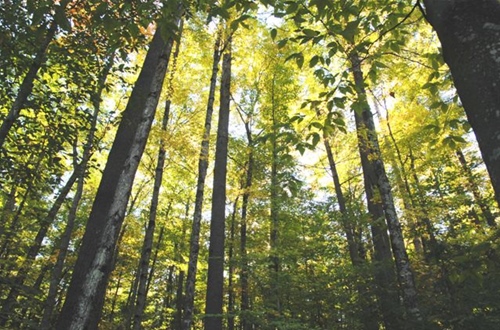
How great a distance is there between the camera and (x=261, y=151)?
49.9ft

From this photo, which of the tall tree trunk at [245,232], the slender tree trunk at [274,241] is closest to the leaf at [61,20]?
the slender tree trunk at [274,241]

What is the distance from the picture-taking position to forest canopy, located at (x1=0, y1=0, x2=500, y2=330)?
260 centimetres

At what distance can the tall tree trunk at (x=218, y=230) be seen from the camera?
927 centimetres

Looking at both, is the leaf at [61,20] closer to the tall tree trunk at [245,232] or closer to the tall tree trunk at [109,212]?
the tall tree trunk at [109,212]

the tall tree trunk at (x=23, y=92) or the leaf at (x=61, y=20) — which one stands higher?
the tall tree trunk at (x=23, y=92)

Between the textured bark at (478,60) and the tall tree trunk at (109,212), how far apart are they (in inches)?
80.9

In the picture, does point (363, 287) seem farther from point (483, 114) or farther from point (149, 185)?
point (149, 185)

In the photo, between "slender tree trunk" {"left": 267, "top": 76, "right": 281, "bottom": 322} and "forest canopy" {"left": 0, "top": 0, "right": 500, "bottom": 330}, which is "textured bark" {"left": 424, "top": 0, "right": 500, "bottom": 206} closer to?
"forest canopy" {"left": 0, "top": 0, "right": 500, "bottom": 330}

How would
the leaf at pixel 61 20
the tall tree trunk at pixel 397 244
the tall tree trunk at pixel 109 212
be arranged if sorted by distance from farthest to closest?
the tall tree trunk at pixel 397 244, the tall tree trunk at pixel 109 212, the leaf at pixel 61 20

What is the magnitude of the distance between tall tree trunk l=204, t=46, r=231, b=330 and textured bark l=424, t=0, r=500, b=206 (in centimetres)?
881

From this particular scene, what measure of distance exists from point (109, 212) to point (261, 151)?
425 inches

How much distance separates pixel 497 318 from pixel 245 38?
12079 millimetres

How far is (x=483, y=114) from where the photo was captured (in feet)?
3.86

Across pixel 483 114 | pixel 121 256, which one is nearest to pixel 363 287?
pixel 483 114
